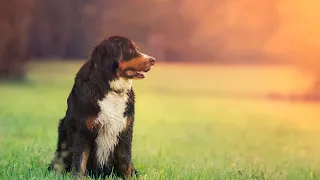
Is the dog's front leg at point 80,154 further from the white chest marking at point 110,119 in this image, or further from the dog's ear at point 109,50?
the dog's ear at point 109,50

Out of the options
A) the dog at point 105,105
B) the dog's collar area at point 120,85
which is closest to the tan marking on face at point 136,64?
the dog at point 105,105

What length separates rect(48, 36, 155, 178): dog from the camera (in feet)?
15.8

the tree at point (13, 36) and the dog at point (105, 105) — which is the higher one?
the tree at point (13, 36)

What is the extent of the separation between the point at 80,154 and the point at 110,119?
371mm

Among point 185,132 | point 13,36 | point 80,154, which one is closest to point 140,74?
point 80,154

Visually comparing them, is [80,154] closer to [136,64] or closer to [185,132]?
[136,64]

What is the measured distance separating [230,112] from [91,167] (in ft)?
25.7

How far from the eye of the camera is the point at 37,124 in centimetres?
947

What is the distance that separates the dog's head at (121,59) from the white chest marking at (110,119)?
0.09m

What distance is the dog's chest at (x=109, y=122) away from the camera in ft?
15.8

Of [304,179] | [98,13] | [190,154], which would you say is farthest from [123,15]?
[304,179]

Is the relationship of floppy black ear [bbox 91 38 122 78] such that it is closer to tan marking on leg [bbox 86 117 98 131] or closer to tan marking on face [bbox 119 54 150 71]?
tan marking on face [bbox 119 54 150 71]

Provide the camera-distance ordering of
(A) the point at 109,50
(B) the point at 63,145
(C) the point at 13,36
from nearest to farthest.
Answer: (A) the point at 109,50 < (B) the point at 63,145 < (C) the point at 13,36

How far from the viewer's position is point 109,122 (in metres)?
4.86
